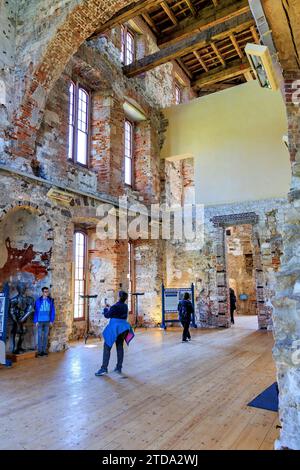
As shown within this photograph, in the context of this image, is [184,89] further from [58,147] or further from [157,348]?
[157,348]

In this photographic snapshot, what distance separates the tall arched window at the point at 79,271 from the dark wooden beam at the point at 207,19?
8.20 meters

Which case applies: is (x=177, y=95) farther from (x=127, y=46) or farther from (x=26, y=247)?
(x=26, y=247)

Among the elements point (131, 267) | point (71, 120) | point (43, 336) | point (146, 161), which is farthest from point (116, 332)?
point (146, 161)

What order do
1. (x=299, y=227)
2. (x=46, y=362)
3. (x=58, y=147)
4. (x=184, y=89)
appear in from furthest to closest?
(x=184, y=89) < (x=58, y=147) < (x=46, y=362) < (x=299, y=227)

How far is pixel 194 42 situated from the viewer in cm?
974

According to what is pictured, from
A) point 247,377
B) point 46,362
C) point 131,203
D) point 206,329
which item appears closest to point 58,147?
point 131,203

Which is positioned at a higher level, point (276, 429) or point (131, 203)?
point (131, 203)

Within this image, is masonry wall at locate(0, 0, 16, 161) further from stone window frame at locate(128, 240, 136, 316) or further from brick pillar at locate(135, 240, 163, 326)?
brick pillar at locate(135, 240, 163, 326)

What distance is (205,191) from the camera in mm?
11578

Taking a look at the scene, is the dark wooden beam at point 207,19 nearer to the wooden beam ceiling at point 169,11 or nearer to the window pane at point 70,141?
the wooden beam ceiling at point 169,11

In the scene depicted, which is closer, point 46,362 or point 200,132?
point 46,362

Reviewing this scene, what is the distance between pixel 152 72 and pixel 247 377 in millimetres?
11104

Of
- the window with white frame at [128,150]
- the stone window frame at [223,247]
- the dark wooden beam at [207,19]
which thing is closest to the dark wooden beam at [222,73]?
the dark wooden beam at [207,19]

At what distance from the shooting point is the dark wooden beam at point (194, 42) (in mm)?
9438
